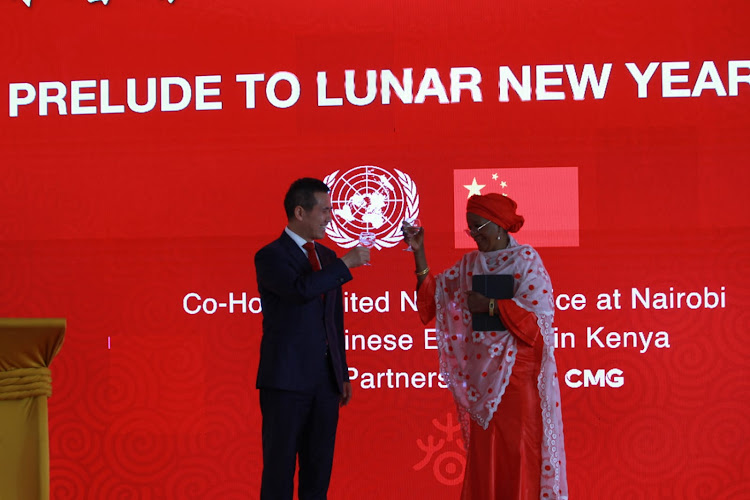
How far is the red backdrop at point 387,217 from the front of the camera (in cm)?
357

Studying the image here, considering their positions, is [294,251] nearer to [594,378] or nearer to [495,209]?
[495,209]

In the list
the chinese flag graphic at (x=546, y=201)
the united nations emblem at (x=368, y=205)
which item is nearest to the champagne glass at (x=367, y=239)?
the united nations emblem at (x=368, y=205)

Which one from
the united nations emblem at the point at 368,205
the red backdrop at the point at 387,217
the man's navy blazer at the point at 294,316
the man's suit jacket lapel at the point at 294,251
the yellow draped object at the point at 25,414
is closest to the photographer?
the yellow draped object at the point at 25,414

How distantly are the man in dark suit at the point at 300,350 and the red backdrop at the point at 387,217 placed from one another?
826 mm

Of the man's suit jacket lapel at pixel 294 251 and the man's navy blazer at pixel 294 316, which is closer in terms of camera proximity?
the man's navy blazer at pixel 294 316

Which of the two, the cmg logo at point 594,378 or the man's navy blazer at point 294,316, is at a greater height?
the man's navy blazer at point 294,316

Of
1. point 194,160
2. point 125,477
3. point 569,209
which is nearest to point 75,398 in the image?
point 125,477

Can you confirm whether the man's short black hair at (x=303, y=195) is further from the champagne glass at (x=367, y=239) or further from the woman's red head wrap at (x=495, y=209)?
the champagne glass at (x=367, y=239)

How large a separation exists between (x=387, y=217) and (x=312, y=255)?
94cm

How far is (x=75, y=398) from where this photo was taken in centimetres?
375

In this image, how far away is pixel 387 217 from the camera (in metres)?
3.70

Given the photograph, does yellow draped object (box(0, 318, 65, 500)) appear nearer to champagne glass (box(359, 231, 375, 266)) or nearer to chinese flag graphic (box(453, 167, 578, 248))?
champagne glass (box(359, 231, 375, 266))

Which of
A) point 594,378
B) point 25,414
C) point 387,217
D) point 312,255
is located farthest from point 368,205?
point 25,414

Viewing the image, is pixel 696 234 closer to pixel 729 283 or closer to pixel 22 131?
pixel 729 283
